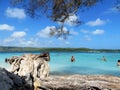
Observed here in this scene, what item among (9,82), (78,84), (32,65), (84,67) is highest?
(32,65)

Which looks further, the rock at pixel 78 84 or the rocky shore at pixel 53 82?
the rock at pixel 78 84

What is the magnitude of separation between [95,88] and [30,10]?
3416mm

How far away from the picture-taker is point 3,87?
7059 millimetres

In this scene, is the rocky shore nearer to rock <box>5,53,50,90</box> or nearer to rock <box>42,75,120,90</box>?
rock <box>42,75,120,90</box>

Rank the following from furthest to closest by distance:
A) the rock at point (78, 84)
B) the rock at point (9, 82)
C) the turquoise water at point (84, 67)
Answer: the turquoise water at point (84, 67), the rock at point (78, 84), the rock at point (9, 82)

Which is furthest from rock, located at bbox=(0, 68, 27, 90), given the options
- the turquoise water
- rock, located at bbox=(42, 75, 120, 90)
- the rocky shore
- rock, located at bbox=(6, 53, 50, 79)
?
the turquoise water

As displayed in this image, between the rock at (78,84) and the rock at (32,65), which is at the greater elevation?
the rock at (32,65)

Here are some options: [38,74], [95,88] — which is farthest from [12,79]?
[38,74]

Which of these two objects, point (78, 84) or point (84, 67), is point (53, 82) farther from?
point (84, 67)

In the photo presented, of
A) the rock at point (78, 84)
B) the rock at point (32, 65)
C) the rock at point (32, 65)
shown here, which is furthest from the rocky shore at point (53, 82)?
the rock at point (32, 65)

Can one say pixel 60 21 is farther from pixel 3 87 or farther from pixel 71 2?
pixel 3 87

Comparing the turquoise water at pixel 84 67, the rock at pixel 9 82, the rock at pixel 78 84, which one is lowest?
the turquoise water at pixel 84 67

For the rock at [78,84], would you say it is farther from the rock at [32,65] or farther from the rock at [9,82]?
the rock at [32,65]

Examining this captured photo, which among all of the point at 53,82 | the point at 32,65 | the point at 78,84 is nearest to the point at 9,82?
the point at 53,82
